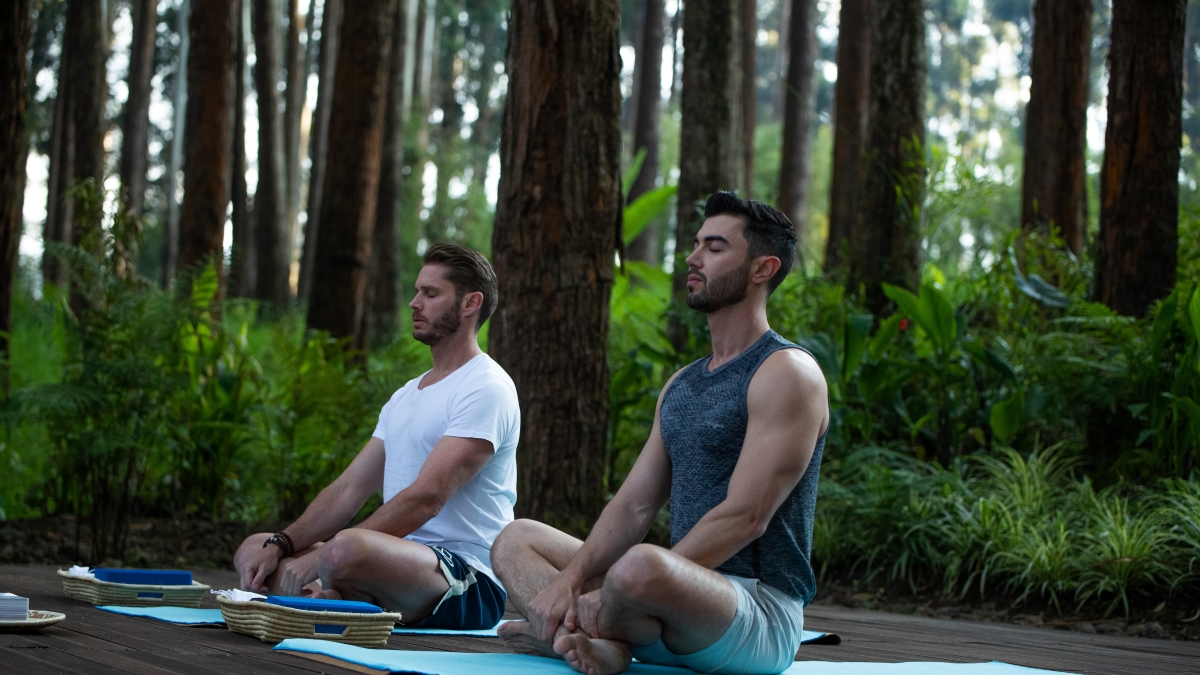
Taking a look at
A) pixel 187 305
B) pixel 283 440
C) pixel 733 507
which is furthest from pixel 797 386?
pixel 283 440

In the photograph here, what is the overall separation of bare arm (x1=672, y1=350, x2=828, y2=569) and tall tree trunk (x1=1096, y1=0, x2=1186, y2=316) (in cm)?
494

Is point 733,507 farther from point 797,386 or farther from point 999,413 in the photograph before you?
point 999,413

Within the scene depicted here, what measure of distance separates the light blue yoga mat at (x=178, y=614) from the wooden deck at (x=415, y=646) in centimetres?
5

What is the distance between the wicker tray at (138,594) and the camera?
3.75 m

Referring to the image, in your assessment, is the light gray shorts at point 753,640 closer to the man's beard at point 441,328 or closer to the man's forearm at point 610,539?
the man's forearm at point 610,539

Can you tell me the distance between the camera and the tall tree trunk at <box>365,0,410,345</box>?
511 inches

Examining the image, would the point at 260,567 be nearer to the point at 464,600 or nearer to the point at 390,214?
the point at 464,600

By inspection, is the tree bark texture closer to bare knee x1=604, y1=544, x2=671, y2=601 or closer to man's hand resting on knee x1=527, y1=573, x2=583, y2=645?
man's hand resting on knee x1=527, y1=573, x2=583, y2=645

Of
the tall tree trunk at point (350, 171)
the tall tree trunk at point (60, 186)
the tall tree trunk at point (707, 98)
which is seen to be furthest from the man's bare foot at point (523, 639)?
the tall tree trunk at point (60, 186)

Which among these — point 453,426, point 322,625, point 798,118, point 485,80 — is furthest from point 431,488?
point 485,80

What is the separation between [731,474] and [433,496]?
1.02 meters

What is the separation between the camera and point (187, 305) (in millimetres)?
6434

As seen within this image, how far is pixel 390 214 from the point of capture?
13.4m

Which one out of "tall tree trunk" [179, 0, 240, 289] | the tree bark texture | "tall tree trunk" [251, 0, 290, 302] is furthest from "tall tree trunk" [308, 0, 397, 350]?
"tall tree trunk" [251, 0, 290, 302]
